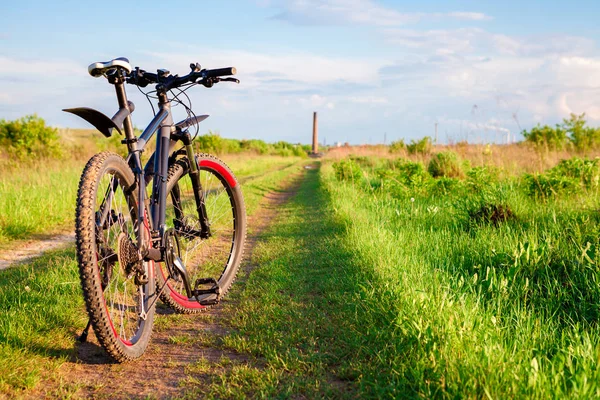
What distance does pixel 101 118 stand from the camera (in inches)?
120

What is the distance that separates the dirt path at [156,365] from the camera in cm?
269

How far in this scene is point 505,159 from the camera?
11211 mm

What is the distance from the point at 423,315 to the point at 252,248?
380 centimetres

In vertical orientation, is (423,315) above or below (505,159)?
below

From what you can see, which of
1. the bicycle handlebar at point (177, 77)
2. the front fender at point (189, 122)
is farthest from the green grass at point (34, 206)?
the bicycle handlebar at point (177, 77)

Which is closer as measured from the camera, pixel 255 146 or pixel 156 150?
pixel 156 150

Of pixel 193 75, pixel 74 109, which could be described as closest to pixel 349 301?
pixel 193 75

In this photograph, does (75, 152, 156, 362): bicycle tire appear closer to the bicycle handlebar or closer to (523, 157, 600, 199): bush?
the bicycle handlebar

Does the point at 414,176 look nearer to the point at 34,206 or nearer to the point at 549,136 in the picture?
the point at 34,206

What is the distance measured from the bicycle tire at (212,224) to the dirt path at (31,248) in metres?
2.34

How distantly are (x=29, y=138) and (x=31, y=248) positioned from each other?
40.0 feet

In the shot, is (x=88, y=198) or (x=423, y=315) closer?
(x=88, y=198)

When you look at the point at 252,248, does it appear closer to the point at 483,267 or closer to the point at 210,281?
the point at 210,281

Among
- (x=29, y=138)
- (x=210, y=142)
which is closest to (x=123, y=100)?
(x=29, y=138)
